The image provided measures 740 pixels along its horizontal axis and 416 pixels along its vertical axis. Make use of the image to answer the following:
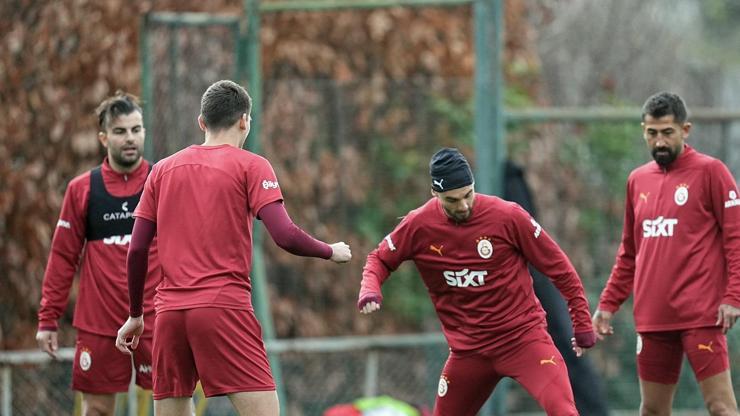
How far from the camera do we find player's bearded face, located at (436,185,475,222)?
23.4 ft

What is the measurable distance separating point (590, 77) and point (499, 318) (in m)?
10.8

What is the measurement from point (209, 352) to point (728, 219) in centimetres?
320

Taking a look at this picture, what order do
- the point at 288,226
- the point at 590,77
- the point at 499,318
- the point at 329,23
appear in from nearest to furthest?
the point at 288,226 → the point at 499,318 → the point at 329,23 → the point at 590,77

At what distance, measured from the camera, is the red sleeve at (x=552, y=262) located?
23.7 feet

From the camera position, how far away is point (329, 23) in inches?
481

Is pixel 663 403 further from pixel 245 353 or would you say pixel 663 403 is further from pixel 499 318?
pixel 245 353

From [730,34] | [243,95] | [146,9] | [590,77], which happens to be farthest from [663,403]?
[730,34]

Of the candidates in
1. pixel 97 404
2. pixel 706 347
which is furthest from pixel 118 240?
pixel 706 347

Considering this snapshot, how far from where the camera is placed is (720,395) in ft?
25.6

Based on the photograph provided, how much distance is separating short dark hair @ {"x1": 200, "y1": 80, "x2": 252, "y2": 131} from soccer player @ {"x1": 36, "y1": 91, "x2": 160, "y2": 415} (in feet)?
5.11

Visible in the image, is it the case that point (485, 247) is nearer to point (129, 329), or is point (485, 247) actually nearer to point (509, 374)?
point (509, 374)

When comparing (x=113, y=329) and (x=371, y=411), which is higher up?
(x=113, y=329)

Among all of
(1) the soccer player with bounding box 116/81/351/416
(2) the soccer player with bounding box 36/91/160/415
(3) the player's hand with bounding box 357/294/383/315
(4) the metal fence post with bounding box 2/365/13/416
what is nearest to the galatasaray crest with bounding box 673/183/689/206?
(3) the player's hand with bounding box 357/294/383/315

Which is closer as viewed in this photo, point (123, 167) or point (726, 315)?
point (726, 315)
